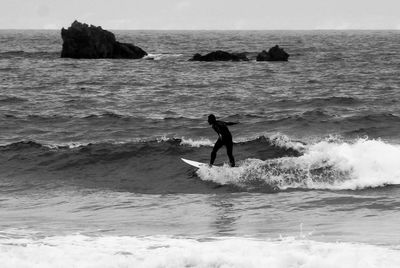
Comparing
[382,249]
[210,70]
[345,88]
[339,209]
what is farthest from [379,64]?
[382,249]

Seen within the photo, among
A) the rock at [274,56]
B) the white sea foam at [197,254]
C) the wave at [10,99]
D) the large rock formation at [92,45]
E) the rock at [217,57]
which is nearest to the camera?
the white sea foam at [197,254]

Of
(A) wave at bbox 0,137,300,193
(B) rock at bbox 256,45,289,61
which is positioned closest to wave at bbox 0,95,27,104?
(A) wave at bbox 0,137,300,193

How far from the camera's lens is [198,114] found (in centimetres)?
3638

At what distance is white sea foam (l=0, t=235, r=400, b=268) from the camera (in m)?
11.9

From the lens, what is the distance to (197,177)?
75.5 ft

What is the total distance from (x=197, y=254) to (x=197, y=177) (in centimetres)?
1082

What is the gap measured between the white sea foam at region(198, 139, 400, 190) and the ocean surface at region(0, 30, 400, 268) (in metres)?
0.06

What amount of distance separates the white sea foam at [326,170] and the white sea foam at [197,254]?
7973mm

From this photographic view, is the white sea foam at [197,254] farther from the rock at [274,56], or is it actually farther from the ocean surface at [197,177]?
the rock at [274,56]

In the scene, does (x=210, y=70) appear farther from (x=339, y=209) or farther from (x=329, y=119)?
(x=339, y=209)

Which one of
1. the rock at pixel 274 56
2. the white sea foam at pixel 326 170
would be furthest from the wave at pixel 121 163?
the rock at pixel 274 56

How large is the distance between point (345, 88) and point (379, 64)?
24514 millimetres

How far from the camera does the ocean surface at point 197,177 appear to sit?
12.8 meters

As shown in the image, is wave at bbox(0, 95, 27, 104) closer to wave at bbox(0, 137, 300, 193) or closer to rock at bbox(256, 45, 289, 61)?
wave at bbox(0, 137, 300, 193)
